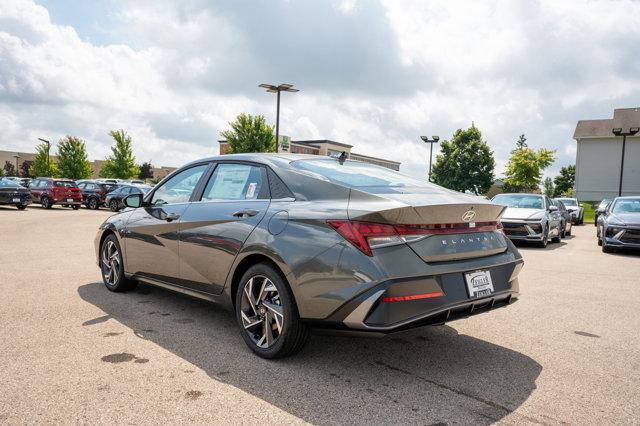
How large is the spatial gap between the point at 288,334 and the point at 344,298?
592mm

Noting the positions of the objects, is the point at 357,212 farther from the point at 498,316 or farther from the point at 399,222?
the point at 498,316

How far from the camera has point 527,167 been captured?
178 feet

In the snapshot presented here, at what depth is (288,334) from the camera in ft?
11.3

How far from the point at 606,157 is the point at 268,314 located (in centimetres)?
5652

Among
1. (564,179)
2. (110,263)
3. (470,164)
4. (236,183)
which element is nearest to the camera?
(236,183)

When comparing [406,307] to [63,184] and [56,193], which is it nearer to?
[56,193]

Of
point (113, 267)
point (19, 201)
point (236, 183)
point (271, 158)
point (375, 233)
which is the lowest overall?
point (19, 201)

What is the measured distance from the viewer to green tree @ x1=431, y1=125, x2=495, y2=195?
5897 centimetres

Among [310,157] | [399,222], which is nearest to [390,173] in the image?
[310,157]

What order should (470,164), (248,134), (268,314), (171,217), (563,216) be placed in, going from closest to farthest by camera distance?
1. (268,314)
2. (171,217)
3. (563,216)
4. (248,134)
5. (470,164)

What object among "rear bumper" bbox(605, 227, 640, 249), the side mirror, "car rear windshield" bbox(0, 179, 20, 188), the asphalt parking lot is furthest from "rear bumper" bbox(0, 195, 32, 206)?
"rear bumper" bbox(605, 227, 640, 249)

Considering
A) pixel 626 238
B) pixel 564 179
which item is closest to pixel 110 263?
pixel 626 238

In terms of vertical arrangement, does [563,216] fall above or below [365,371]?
above

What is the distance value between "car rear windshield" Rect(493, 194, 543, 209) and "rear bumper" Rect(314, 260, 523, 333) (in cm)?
1094
